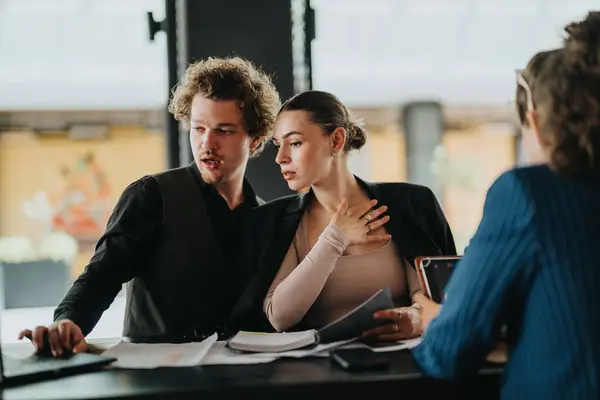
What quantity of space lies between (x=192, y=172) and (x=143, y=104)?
195 cm

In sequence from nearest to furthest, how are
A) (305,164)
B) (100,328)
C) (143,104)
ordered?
(305,164) → (100,328) → (143,104)

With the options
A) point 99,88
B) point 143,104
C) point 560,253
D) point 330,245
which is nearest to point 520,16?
point 143,104

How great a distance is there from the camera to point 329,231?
171 centimetres

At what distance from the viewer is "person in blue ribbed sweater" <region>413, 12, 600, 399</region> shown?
109 cm

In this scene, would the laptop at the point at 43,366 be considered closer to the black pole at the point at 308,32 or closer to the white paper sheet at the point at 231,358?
the white paper sheet at the point at 231,358

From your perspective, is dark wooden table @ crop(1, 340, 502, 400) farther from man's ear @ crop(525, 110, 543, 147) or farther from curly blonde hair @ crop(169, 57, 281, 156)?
curly blonde hair @ crop(169, 57, 281, 156)

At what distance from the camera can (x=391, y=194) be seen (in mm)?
1933

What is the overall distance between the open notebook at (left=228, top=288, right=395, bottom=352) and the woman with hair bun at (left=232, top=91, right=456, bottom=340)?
0.75 ft

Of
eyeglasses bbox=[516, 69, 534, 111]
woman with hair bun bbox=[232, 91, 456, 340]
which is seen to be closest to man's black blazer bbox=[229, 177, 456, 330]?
woman with hair bun bbox=[232, 91, 456, 340]

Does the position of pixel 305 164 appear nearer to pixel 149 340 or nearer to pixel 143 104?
pixel 149 340

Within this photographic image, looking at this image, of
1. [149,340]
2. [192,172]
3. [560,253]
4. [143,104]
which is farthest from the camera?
[143,104]

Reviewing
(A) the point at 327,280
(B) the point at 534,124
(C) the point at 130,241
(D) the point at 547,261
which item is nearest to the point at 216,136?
(C) the point at 130,241

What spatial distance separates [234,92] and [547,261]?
3.84 ft

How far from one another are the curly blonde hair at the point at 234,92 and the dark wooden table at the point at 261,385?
0.95m
